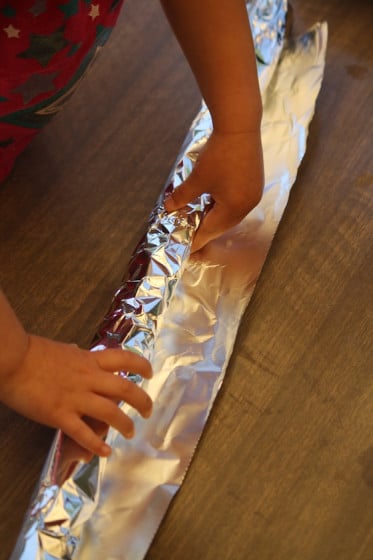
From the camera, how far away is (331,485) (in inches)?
19.5

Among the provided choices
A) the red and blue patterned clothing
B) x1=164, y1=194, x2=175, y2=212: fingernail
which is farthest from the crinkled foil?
the red and blue patterned clothing

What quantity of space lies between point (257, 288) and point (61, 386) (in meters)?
0.22

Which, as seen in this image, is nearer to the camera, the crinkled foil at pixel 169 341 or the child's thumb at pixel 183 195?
the crinkled foil at pixel 169 341

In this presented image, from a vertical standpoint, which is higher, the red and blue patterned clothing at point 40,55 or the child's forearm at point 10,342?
the red and blue patterned clothing at point 40,55

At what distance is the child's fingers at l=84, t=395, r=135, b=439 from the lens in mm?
446

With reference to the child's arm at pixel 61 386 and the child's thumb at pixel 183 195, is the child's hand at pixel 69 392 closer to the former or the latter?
the child's arm at pixel 61 386

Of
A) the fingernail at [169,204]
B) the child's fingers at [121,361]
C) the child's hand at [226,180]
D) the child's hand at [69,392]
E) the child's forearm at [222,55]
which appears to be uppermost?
the child's forearm at [222,55]

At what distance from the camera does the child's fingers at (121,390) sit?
45cm

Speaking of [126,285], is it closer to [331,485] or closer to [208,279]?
[208,279]

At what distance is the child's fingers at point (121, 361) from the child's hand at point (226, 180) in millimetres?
145

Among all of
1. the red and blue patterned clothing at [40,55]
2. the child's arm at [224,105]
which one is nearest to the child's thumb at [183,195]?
the child's arm at [224,105]

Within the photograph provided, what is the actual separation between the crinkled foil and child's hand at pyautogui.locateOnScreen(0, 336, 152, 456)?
0.08 ft

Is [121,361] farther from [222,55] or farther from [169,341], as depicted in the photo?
[222,55]

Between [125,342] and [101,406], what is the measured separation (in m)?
0.08
